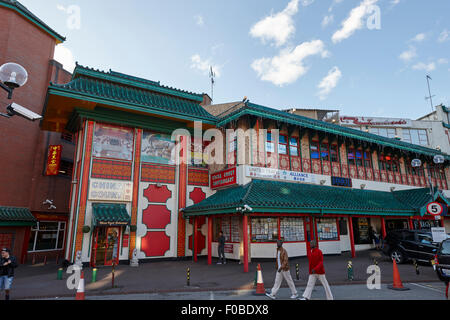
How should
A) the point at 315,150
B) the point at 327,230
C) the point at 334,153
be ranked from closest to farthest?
the point at 327,230
the point at 315,150
the point at 334,153

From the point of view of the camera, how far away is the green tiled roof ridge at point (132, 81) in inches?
658

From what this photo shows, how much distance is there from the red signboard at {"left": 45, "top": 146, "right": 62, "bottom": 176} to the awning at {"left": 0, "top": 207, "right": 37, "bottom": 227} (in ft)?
10.0

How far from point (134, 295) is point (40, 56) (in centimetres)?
2114

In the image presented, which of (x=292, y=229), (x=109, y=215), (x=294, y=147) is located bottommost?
(x=292, y=229)

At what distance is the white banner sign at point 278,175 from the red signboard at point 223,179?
3.29 feet

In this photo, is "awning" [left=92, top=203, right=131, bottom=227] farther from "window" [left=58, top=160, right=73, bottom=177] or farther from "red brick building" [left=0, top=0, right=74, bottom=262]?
"window" [left=58, top=160, right=73, bottom=177]

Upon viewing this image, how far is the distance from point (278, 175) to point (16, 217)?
1746 cm

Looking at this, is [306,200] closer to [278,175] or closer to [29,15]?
[278,175]

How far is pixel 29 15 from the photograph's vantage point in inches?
808

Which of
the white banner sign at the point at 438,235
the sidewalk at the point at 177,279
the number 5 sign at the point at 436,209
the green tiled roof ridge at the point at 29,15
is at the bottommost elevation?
the sidewalk at the point at 177,279

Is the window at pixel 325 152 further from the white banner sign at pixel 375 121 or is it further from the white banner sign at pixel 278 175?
the white banner sign at pixel 375 121

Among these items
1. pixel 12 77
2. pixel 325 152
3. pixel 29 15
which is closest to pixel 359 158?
pixel 325 152

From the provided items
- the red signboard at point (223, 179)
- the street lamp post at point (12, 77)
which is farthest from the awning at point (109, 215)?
the street lamp post at point (12, 77)
